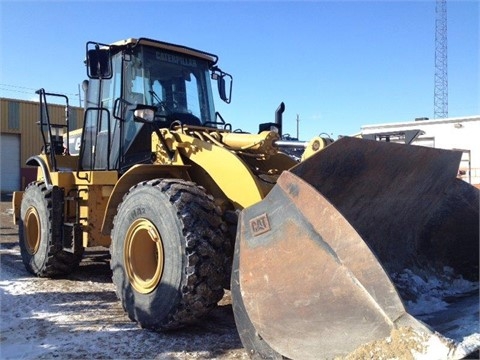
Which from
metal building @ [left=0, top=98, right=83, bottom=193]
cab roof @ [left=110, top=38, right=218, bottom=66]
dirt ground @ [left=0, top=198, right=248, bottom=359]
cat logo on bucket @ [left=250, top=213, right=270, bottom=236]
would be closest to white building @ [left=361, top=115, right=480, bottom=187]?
cab roof @ [left=110, top=38, right=218, bottom=66]

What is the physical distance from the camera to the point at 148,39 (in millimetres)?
5824

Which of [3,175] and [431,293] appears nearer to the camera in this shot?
[431,293]

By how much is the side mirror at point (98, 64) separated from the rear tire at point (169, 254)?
1568 millimetres

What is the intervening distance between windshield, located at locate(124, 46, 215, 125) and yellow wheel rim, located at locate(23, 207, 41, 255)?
2.69 metres

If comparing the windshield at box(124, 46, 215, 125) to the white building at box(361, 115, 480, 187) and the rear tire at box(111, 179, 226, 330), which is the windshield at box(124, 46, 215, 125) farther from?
the white building at box(361, 115, 480, 187)

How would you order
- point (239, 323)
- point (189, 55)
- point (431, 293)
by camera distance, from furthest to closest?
point (189, 55), point (431, 293), point (239, 323)

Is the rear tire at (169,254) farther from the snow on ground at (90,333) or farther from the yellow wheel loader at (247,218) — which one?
the snow on ground at (90,333)

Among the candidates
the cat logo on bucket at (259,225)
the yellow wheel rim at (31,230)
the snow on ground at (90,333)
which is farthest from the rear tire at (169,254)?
the yellow wheel rim at (31,230)

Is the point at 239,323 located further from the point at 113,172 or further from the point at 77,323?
the point at 113,172

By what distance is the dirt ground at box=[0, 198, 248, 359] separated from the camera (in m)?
4.01

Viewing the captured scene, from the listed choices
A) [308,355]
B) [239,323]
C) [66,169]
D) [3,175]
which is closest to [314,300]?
[308,355]

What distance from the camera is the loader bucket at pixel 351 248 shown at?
2.76m

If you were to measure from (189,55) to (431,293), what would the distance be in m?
4.00

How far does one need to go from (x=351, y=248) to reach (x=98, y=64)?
3.79 metres
